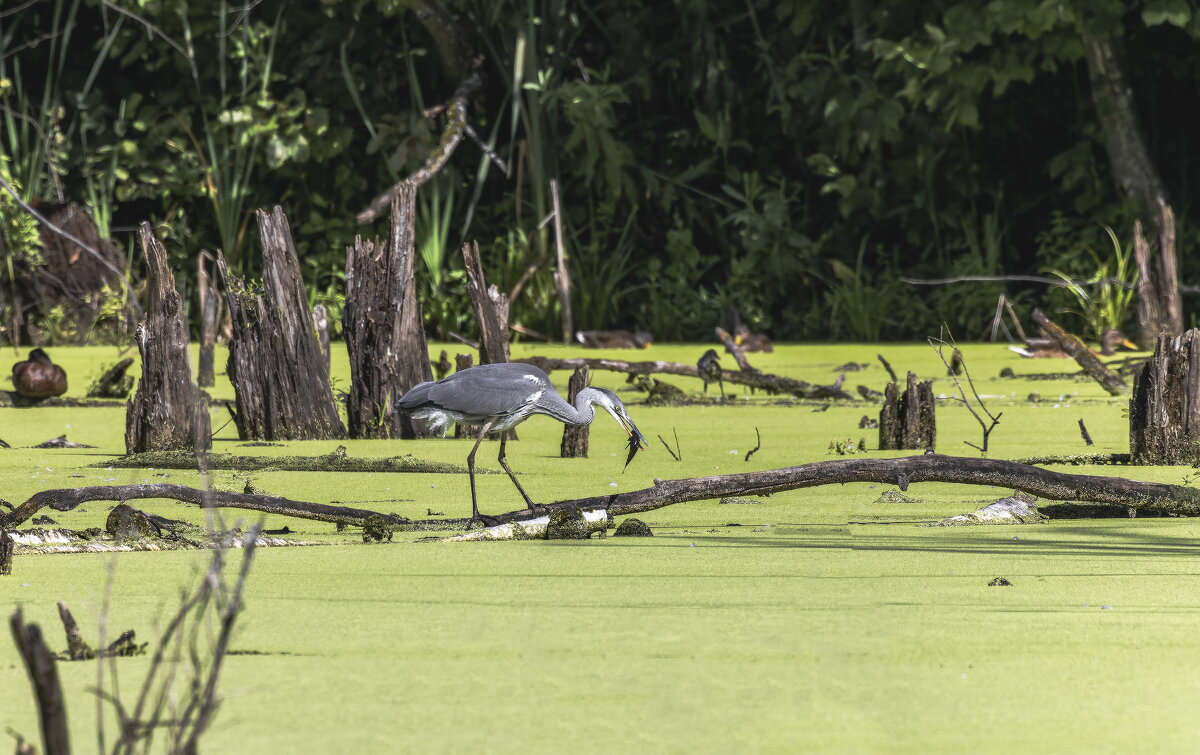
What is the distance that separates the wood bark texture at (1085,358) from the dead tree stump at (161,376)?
11.1 feet

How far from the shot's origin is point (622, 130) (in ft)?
41.3

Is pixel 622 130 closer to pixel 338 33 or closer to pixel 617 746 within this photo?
pixel 338 33

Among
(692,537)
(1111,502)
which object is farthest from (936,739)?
(1111,502)

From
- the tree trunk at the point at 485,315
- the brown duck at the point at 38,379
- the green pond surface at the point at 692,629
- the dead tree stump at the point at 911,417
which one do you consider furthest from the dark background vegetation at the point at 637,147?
the green pond surface at the point at 692,629

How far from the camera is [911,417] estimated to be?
557 cm

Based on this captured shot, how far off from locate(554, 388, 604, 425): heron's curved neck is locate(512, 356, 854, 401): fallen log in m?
2.32

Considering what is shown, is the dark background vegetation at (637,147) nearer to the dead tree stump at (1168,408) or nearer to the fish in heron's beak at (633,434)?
the dead tree stump at (1168,408)

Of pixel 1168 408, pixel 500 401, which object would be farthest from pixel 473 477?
pixel 1168 408

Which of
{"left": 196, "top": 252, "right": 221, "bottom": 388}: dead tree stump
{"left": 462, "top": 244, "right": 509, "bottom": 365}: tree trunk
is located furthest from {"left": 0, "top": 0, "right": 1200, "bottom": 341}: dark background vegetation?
{"left": 462, "top": 244, "right": 509, "bottom": 365}: tree trunk

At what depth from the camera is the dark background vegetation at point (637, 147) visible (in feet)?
37.3

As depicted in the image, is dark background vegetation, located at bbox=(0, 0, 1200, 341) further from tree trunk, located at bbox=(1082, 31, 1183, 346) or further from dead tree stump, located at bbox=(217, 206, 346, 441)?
dead tree stump, located at bbox=(217, 206, 346, 441)

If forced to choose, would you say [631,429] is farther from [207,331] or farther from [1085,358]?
[207,331]

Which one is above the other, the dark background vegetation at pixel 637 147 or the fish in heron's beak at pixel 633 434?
the dark background vegetation at pixel 637 147

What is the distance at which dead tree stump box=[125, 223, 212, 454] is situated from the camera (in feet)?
18.5
